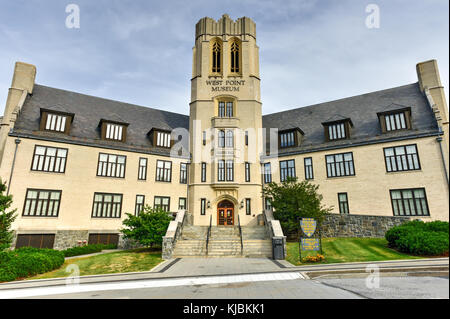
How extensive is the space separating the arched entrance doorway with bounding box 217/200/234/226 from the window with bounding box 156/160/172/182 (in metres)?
6.32

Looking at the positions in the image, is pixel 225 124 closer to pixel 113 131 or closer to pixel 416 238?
pixel 113 131

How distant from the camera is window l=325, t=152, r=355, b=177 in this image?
25.2 metres

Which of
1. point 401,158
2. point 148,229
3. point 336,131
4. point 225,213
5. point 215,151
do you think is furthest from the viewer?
point 215,151

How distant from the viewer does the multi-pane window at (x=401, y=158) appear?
22.3 meters

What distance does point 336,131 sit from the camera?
2711 centimetres

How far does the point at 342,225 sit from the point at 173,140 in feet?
64.5

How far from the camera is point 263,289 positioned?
8.75 meters

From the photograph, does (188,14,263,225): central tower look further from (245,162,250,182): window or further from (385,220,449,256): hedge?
(385,220,449,256): hedge

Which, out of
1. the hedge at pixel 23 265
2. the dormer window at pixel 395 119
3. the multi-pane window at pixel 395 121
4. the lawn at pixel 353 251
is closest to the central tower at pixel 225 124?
the lawn at pixel 353 251

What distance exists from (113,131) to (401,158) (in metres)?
27.6

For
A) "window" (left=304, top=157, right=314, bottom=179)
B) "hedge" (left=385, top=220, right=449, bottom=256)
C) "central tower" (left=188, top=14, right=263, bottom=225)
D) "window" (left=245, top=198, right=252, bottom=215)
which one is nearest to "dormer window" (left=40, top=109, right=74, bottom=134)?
"central tower" (left=188, top=14, right=263, bottom=225)

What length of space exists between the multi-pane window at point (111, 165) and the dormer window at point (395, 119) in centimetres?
2562

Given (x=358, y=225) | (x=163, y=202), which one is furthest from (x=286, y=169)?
(x=163, y=202)
